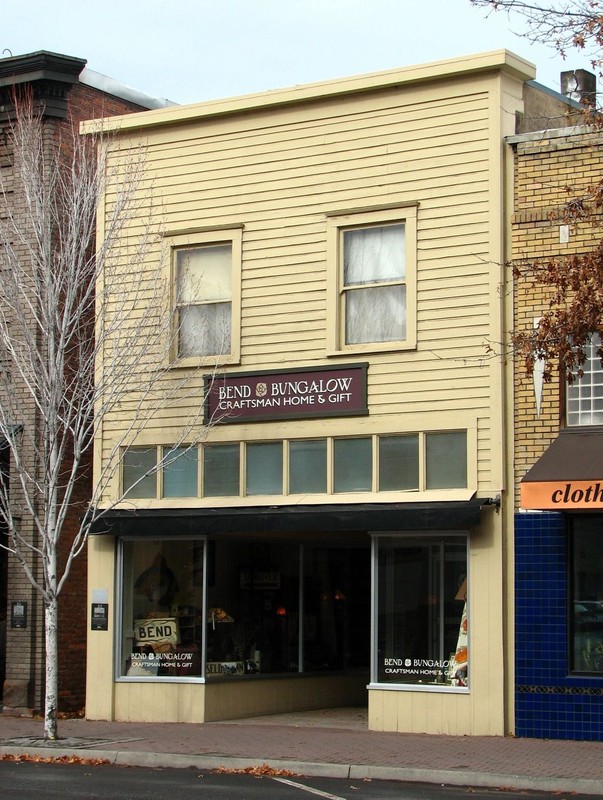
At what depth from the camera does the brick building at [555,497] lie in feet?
52.9

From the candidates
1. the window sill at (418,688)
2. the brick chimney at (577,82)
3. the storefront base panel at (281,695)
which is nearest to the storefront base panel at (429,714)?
the window sill at (418,688)

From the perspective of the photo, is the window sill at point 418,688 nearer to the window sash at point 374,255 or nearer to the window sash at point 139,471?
the window sash at point 139,471

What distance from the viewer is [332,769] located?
1409cm

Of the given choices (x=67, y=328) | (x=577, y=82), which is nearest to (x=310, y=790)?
(x=67, y=328)

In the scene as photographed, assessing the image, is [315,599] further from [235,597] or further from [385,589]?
[385,589]

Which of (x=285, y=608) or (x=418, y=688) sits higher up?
(x=285, y=608)

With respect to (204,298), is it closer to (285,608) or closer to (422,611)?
(285,608)

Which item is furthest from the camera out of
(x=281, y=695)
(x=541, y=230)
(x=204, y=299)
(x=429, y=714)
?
(x=281, y=695)

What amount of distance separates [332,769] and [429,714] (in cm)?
329

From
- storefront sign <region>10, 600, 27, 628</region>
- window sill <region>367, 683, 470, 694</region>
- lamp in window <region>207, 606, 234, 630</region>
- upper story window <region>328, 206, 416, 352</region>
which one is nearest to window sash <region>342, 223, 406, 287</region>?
upper story window <region>328, 206, 416, 352</region>

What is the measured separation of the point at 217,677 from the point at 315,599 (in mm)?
2275

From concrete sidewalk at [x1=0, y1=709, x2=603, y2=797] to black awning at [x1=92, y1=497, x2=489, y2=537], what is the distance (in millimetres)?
2610

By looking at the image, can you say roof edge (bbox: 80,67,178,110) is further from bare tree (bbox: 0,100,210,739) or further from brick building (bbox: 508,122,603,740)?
brick building (bbox: 508,122,603,740)

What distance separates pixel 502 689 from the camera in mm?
16641
